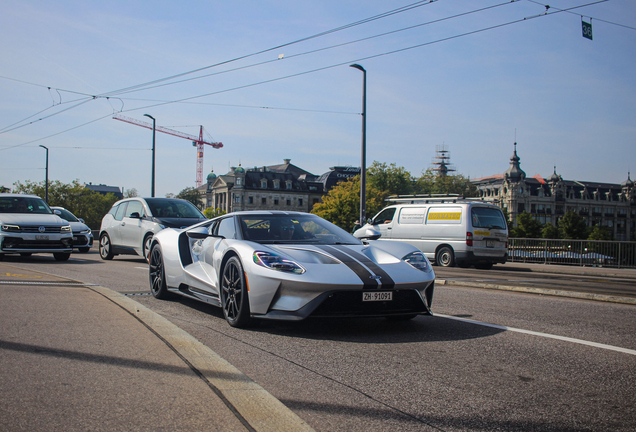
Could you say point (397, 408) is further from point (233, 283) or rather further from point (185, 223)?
point (185, 223)

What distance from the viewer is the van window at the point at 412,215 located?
1888 cm

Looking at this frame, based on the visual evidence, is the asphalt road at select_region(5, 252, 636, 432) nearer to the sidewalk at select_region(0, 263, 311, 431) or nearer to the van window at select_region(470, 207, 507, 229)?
the sidewalk at select_region(0, 263, 311, 431)

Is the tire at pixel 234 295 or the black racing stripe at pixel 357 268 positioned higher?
the black racing stripe at pixel 357 268

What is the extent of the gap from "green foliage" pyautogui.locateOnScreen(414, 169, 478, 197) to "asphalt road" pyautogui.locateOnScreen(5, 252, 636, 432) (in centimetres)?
10859

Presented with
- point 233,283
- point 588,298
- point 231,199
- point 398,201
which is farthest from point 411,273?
point 231,199

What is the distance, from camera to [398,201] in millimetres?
21625

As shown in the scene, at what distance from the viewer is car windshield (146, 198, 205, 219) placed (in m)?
14.4

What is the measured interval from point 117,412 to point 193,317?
10.9ft

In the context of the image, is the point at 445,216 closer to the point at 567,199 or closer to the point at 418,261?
the point at 418,261

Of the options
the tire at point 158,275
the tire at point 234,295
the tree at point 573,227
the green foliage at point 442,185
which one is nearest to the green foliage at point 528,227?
the tree at point 573,227

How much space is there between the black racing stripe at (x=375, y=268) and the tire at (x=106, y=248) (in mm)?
11629

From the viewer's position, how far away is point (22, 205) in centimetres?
1569

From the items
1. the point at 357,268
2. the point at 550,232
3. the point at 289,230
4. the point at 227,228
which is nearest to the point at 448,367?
the point at 357,268

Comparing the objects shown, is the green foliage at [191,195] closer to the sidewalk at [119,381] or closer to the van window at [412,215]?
the van window at [412,215]
